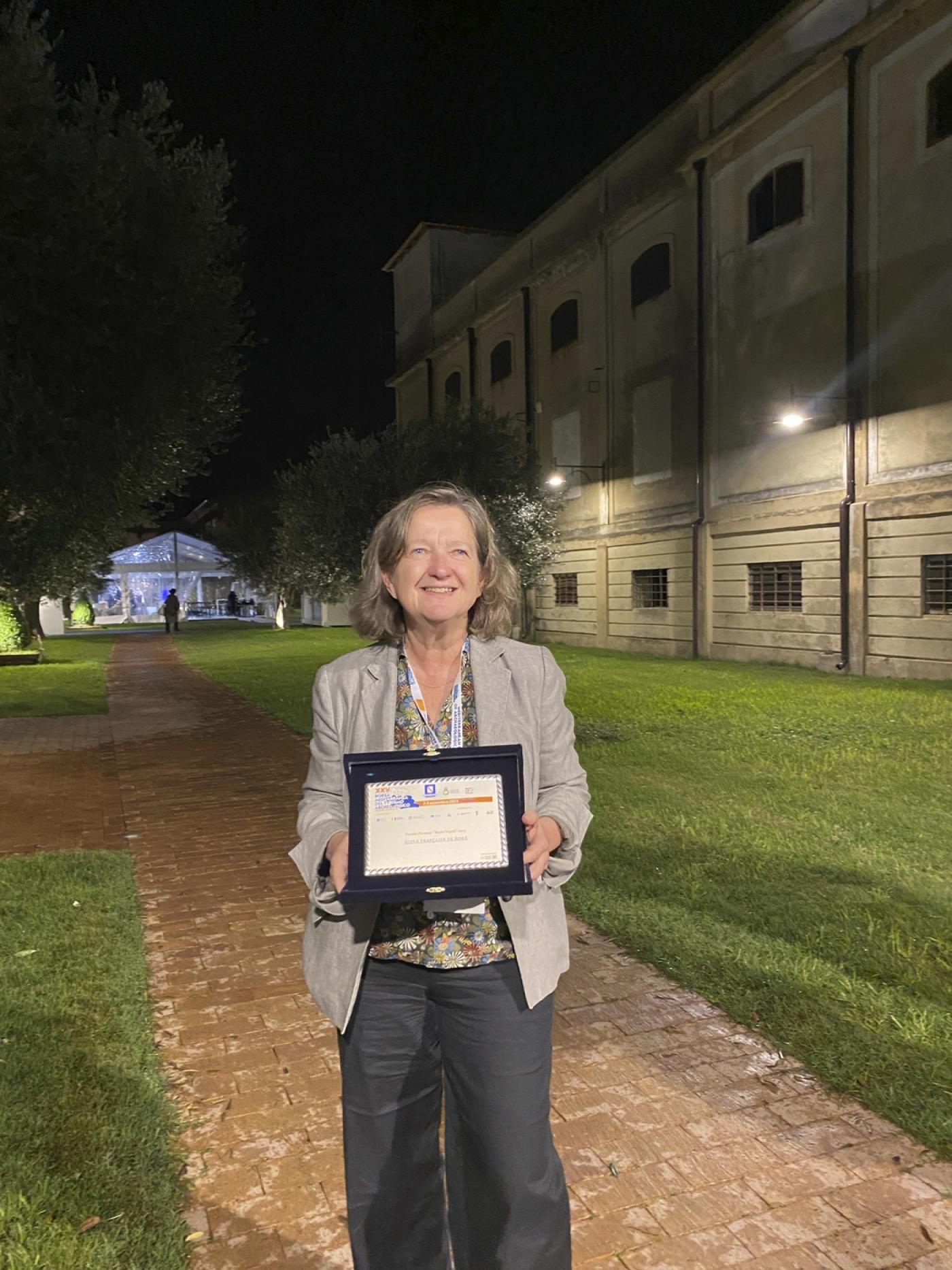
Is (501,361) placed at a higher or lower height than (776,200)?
lower

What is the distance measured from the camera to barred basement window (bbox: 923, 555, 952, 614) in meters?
15.9

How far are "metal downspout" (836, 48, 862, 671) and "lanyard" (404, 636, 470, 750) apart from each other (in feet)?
56.0

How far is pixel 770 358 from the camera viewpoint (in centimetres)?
1948

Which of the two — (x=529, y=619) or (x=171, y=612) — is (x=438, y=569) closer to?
(x=529, y=619)

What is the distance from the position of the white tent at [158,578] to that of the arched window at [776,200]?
31.4 meters

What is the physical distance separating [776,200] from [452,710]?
67.0ft

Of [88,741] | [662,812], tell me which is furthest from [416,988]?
[88,741]

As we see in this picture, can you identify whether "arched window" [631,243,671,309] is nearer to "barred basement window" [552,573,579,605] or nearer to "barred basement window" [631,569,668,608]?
"barred basement window" [631,569,668,608]

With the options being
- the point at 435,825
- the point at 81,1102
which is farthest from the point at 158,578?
the point at 435,825

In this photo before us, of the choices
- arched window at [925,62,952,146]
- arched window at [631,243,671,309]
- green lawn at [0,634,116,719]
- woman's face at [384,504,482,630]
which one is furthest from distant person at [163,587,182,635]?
woman's face at [384,504,482,630]

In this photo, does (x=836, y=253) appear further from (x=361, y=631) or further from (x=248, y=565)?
(x=248, y=565)

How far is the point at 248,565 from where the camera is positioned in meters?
47.2

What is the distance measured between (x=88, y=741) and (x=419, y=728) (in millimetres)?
10259

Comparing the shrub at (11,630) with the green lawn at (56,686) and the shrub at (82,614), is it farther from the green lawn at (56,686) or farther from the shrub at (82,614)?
the shrub at (82,614)
